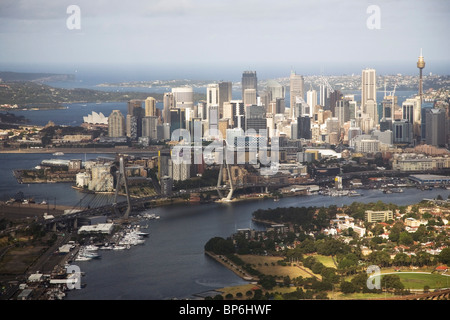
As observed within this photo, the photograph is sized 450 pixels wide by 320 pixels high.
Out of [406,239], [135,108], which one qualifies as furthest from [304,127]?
[406,239]

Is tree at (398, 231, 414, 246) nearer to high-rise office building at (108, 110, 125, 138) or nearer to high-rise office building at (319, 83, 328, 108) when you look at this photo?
high-rise office building at (108, 110, 125, 138)

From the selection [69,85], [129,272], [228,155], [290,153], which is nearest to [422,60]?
[290,153]

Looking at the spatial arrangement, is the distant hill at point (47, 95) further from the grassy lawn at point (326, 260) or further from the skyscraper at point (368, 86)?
the grassy lawn at point (326, 260)

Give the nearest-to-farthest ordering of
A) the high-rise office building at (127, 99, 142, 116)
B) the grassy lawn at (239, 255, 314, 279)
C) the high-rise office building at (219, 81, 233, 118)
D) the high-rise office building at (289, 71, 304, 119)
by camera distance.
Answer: the grassy lawn at (239, 255, 314, 279)
the high-rise office building at (127, 99, 142, 116)
the high-rise office building at (219, 81, 233, 118)
the high-rise office building at (289, 71, 304, 119)

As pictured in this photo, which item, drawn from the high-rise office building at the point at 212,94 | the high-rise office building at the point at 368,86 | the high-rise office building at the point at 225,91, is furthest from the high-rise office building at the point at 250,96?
the high-rise office building at the point at 368,86

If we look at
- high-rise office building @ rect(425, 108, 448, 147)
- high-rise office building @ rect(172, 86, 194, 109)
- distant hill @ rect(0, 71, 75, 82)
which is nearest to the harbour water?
distant hill @ rect(0, 71, 75, 82)

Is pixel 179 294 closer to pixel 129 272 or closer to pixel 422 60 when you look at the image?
pixel 129 272

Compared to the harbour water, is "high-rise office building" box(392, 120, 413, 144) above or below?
above
